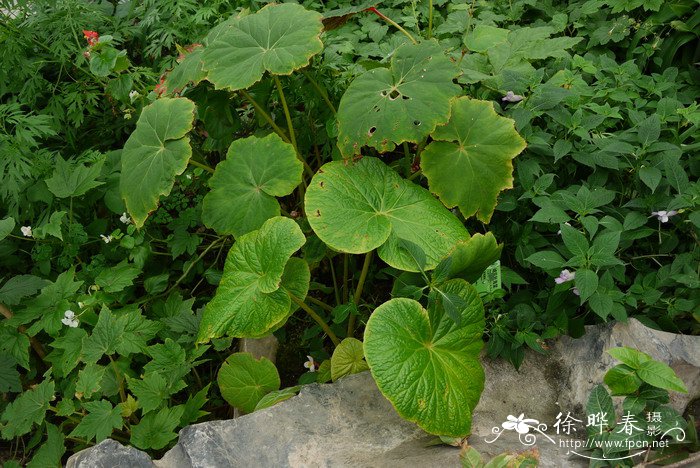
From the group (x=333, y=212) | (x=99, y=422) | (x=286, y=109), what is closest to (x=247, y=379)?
(x=99, y=422)

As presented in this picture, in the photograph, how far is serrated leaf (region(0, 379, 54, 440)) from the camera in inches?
83.6

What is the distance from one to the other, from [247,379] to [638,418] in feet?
A: 4.24

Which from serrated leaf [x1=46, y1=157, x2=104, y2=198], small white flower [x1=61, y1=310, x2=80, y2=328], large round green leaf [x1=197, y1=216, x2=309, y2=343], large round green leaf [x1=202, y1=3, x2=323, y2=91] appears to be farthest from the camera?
serrated leaf [x1=46, y1=157, x2=104, y2=198]

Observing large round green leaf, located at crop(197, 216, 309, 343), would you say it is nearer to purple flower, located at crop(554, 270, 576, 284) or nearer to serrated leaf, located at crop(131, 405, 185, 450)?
serrated leaf, located at crop(131, 405, 185, 450)

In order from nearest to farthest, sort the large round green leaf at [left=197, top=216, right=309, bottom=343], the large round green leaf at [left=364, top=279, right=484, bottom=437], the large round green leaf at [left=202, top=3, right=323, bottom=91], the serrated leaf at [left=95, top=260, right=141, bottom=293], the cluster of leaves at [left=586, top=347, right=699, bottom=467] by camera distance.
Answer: the cluster of leaves at [left=586, top=347, right=699, bottom=467], the large round green leaf at [left=364, top=279, right=484, bottom=437], the large round green leaf at [left=197, top=216, right=309, bottom=343], the large round green leaf at [left=202, top=3, right=323, bottom=91], the serrated leaf at [left=95, top=260, right=141, bottom=293]

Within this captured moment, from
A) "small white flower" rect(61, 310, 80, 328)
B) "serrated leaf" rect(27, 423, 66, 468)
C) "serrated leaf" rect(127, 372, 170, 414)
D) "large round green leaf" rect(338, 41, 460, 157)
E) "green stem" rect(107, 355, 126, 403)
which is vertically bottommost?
"serrated leaf" rect(27, 423, 66, 468)

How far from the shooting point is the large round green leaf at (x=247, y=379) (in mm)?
2193

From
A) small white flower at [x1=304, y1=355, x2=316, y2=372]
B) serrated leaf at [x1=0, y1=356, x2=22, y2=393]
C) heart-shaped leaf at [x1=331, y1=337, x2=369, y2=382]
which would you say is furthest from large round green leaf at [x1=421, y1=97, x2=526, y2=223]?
serrated leaf at [x1=0, y1=356, x2=22, y2=393]

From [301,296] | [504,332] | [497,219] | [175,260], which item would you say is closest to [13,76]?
[175,260]

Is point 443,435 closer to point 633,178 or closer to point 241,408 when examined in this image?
point 241,408

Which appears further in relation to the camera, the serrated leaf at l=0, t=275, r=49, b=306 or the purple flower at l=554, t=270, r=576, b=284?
the serrated leaf at l=0, t=275, r=49, b=306

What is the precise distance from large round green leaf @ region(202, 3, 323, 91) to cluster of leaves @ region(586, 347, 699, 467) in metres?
1.45

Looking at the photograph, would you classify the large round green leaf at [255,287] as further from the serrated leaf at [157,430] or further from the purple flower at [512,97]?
the purple flower at [512,97]

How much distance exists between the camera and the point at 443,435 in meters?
1.79
